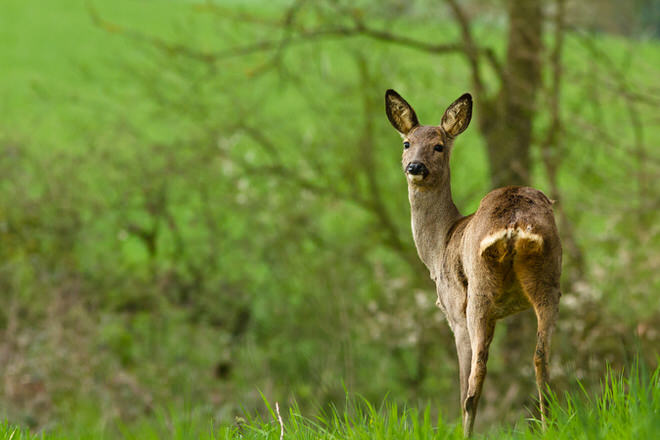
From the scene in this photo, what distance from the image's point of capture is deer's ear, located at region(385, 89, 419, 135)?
130 inches

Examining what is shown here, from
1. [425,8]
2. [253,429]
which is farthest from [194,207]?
[253,429]

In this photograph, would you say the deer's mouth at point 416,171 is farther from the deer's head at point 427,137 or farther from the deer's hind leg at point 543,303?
the deer's hind leg at point 543,303

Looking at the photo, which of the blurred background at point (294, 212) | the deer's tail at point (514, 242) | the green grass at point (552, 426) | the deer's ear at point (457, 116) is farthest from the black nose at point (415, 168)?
the blurred background at point (294, 212)

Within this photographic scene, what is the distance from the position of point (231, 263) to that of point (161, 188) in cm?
115

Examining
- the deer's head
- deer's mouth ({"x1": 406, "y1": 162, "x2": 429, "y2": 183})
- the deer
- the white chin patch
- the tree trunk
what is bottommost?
the deer

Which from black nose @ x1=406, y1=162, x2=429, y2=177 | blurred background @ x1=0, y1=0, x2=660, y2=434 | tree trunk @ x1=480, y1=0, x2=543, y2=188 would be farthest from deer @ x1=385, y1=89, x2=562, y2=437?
tree trunk @ x1=480, y1=0, x2=543, y2=188

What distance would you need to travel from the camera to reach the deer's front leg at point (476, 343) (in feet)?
9.70

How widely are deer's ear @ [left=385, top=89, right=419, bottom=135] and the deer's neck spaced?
0.78 ft

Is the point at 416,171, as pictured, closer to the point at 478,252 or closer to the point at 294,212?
the point at 478,252

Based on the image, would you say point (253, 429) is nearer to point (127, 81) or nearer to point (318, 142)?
point (318, 142)

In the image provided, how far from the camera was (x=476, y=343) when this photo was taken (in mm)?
3018

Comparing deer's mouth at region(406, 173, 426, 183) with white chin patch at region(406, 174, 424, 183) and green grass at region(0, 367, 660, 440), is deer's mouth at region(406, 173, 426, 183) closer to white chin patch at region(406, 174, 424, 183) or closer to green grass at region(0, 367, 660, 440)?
white chin patch at region(406, 174, 424, 183)

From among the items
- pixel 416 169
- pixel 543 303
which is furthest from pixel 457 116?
pixel 543 303

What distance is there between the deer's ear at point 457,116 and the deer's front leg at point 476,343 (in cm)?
63
